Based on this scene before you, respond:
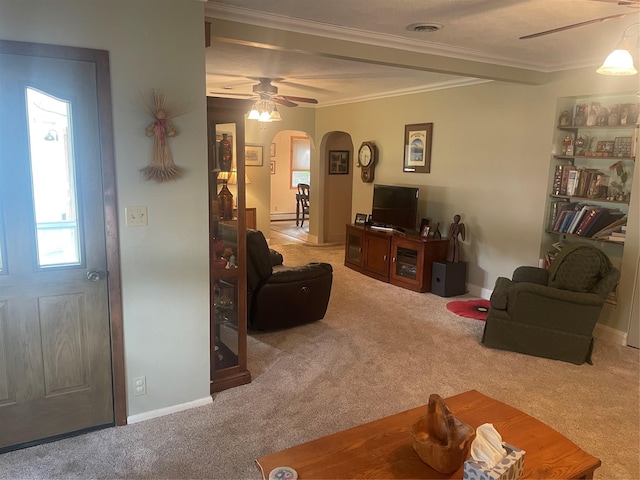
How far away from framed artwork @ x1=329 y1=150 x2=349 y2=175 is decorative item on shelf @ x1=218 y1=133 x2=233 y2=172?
5.25m

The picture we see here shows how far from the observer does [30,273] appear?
2422 millimetres

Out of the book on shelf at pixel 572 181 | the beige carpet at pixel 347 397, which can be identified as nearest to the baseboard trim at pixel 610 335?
the beige carpet at pixel 347 397

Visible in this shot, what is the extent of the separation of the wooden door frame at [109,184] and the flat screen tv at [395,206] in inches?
158

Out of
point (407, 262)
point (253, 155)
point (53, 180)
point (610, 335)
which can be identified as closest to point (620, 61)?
point (610, 335)

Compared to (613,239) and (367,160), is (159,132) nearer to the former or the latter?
(613,239)

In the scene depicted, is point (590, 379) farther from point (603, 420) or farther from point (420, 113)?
point (420, 113)

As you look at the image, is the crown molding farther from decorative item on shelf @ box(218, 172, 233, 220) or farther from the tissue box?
the tissue box

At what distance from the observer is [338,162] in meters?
8.34

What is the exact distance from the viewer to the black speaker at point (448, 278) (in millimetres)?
5410

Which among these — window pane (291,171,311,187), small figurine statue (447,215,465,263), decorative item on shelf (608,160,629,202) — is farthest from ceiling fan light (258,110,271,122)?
window pane (291,171,311,187)

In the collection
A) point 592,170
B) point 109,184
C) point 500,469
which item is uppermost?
point 592,170

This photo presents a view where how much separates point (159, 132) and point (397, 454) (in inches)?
77.3

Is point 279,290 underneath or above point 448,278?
above

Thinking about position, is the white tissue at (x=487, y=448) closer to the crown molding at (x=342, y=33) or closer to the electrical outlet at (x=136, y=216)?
the electrical outlet at (x=136, y=216)
